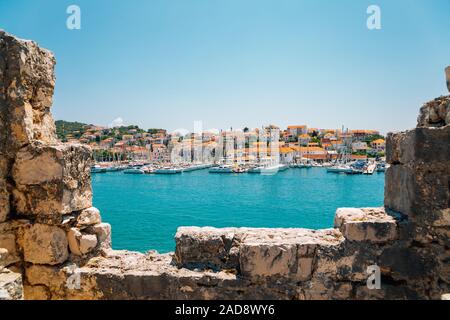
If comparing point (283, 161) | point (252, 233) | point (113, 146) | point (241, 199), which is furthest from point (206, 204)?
point (113, 146)

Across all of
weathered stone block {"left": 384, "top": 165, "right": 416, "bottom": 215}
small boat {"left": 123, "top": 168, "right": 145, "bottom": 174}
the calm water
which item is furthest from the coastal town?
weathered stone block {"left": 384, "top": 165, "right": 416, "bottom": 215}

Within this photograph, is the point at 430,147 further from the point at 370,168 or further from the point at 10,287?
the point at 370,168

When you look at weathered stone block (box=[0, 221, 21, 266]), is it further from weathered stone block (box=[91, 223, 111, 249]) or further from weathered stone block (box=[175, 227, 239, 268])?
weathered stone block (box=[175, 227, 239, 268])

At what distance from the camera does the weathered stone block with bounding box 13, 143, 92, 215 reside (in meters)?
3.57

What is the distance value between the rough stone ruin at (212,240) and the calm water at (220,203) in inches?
730

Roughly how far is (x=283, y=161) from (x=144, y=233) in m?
68.2

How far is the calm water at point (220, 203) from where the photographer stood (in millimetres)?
29562

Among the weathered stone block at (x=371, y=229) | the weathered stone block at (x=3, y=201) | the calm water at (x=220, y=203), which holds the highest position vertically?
the weathered stone block at (x=3, y=201)

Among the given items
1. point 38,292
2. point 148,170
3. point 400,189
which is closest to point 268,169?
point 148,170

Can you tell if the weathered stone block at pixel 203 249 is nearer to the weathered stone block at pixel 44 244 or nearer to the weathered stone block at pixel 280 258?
the weathered stone block at pixel 280 258

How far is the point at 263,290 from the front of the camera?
3406 mm

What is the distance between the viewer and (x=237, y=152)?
3821 inches

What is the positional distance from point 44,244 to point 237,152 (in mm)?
93681

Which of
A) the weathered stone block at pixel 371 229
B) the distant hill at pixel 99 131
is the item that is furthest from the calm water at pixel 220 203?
the distant hill at pixel 99 131
